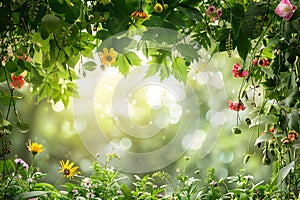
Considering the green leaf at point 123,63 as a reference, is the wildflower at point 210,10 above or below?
below

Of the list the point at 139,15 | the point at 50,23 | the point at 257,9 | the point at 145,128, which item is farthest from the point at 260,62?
the point at 145,128

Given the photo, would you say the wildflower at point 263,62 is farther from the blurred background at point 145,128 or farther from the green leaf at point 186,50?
the blurred background at point 145,128

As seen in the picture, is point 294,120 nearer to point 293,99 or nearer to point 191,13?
point 293,99

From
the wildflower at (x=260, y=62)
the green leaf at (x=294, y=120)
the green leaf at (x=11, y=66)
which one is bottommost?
the green leaf at (x=294, y=120)

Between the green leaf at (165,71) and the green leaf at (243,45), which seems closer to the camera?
the green leaf at (243,45)

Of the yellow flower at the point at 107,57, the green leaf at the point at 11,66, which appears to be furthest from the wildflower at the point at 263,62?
the green leaf at the point at 11,66

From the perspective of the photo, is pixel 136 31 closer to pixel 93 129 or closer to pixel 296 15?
pixel 296 15

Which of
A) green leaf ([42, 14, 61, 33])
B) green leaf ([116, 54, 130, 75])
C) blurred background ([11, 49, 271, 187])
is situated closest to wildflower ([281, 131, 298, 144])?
green leaf ([116, 54, 130, 75])

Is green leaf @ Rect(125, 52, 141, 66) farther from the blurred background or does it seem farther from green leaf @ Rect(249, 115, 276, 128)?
the blurred background

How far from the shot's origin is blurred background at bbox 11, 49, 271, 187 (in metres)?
1.67

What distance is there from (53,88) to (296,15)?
0.56 m

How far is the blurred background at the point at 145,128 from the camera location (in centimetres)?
167

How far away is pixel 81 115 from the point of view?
1.71 metres

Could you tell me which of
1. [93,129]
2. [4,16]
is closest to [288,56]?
[4,16]
